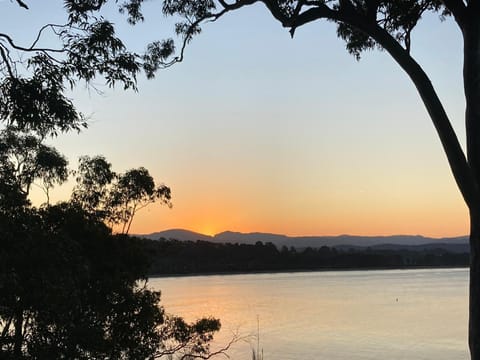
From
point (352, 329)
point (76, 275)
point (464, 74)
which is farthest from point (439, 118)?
point (352, 329)

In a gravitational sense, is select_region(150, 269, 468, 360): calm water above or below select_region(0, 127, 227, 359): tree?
below

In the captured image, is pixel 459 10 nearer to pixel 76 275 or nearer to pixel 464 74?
pixel 464 74

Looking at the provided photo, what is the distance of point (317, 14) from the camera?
5.09 meters

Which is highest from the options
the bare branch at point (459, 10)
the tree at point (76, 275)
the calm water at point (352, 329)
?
the bare branch at point (459, 10)

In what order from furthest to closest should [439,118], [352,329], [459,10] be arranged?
[352,329]
[459,10]
[439,118]

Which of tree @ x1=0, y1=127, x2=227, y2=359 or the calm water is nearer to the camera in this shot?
tree @ x1=0, y1=127, x2=227, y2=359

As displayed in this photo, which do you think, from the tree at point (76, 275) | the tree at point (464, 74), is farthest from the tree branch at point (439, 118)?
the tree at point (76, 275)

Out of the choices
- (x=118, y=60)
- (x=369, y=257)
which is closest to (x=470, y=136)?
(x=118, y=60)

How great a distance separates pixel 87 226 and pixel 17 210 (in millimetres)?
3538

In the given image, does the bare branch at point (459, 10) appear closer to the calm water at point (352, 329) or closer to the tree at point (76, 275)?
the tree at point (76, 275)

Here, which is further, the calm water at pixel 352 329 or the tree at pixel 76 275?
the calm water at pixel 352 329

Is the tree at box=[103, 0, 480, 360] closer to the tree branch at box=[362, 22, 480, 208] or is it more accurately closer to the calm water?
the tree branch at box=[362, 22, 480, 208]

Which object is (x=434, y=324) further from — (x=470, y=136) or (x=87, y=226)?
(x=470, y=136)

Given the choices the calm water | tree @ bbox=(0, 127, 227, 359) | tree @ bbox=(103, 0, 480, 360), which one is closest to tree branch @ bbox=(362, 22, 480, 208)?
tree @ bbox=(103, 0, 480, 360)
